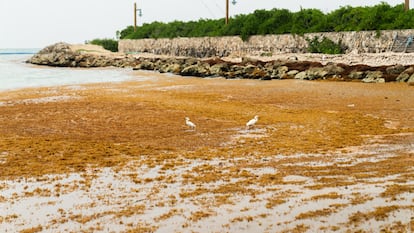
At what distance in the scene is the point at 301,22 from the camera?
43844 millimetres

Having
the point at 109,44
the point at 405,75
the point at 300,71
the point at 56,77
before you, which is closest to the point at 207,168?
the point at 405,75

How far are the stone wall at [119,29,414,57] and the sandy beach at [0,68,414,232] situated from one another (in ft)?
64.1

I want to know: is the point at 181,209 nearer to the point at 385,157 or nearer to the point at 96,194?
the point at 96,194

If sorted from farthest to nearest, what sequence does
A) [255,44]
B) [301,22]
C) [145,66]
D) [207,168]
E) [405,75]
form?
1. [255,44]
2. [301,22]
3. [145,66]
4. [405,75]
5. [207,168]

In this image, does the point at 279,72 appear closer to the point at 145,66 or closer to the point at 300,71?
the point at 300,71

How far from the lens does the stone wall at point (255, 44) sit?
36094mm

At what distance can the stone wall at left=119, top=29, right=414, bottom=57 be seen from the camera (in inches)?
1421

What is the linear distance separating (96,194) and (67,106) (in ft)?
35.5

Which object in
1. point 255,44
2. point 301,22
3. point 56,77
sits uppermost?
point 301,22

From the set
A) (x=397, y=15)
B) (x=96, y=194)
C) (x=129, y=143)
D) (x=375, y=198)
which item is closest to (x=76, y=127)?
(x=129, y=143)

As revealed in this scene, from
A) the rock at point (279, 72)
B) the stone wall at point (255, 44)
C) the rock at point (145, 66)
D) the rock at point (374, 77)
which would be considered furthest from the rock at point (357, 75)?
the rock at point (145, 66)

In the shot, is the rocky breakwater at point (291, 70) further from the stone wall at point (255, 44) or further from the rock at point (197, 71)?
the stone wall at point (255, 44)

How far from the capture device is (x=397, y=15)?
36750 mm

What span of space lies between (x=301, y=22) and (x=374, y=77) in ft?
57.8
